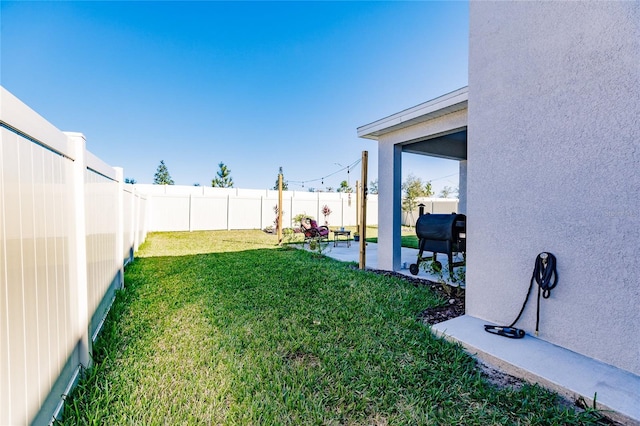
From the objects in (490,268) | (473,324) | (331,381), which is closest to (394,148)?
(490,268)

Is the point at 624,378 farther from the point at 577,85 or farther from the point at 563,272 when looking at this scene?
the point at 577,85

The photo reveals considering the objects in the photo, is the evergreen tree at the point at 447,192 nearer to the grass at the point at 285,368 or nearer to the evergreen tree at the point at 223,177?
the evergreen tree at the point at 223,177

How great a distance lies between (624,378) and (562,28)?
292 cm

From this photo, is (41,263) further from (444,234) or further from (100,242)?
(444,234)

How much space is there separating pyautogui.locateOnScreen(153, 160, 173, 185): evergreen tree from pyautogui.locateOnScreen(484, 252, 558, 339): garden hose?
43.0 m

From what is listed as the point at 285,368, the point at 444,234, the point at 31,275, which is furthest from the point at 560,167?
the point at 31,275

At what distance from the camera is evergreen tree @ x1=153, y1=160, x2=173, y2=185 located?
39.1 m

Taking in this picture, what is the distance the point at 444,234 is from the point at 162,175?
4231 centimetres

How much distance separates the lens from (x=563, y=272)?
255 cm

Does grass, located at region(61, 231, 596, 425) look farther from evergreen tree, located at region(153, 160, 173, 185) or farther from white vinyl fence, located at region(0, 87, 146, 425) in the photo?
evergreen tree, located at region(153, 160, 173, 185)

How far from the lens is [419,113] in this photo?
4645 millimetres

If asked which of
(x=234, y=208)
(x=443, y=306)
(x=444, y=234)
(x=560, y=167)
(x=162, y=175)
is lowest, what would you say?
(x=443, y=306)

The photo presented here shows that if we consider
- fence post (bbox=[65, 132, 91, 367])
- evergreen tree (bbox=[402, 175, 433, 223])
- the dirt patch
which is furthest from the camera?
evergreen tree (bbox=[402, 175, 433, 223])

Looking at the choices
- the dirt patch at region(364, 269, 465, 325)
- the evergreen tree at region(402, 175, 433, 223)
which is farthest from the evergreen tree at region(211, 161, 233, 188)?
the dirt patch at region(364, 269, 465, 325)
